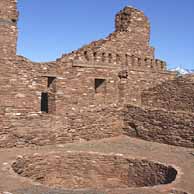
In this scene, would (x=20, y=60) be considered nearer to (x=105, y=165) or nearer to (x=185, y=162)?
(x=105, y=165)

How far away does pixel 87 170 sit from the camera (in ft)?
35.3

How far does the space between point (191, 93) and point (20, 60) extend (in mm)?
8168

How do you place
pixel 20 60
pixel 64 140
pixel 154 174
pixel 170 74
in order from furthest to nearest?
1. pixel 170 74
2. pixel 20 60
3. pixel 64 140
4. pixel 154 174

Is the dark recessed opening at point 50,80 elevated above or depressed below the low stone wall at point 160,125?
above

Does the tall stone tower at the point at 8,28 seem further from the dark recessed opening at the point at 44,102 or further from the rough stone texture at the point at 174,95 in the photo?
the rough stone texture at the point at 174,95

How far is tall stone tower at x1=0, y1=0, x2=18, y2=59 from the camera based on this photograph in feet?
49.8

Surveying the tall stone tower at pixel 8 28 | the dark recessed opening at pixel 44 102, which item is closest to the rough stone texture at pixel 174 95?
the dark recessed opening at pixel 44 102

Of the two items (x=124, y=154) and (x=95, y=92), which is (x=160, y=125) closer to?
(x=124, y=154)

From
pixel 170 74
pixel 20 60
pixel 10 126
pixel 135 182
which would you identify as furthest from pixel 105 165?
pixel 170 74

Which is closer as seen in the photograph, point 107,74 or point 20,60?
point 20,60

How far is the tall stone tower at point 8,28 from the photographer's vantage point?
15.2 meters

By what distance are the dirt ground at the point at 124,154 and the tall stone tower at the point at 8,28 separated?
17.3 feet

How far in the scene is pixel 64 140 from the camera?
12.7 meters

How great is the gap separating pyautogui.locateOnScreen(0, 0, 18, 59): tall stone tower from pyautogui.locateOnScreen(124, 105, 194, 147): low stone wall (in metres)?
5.57
